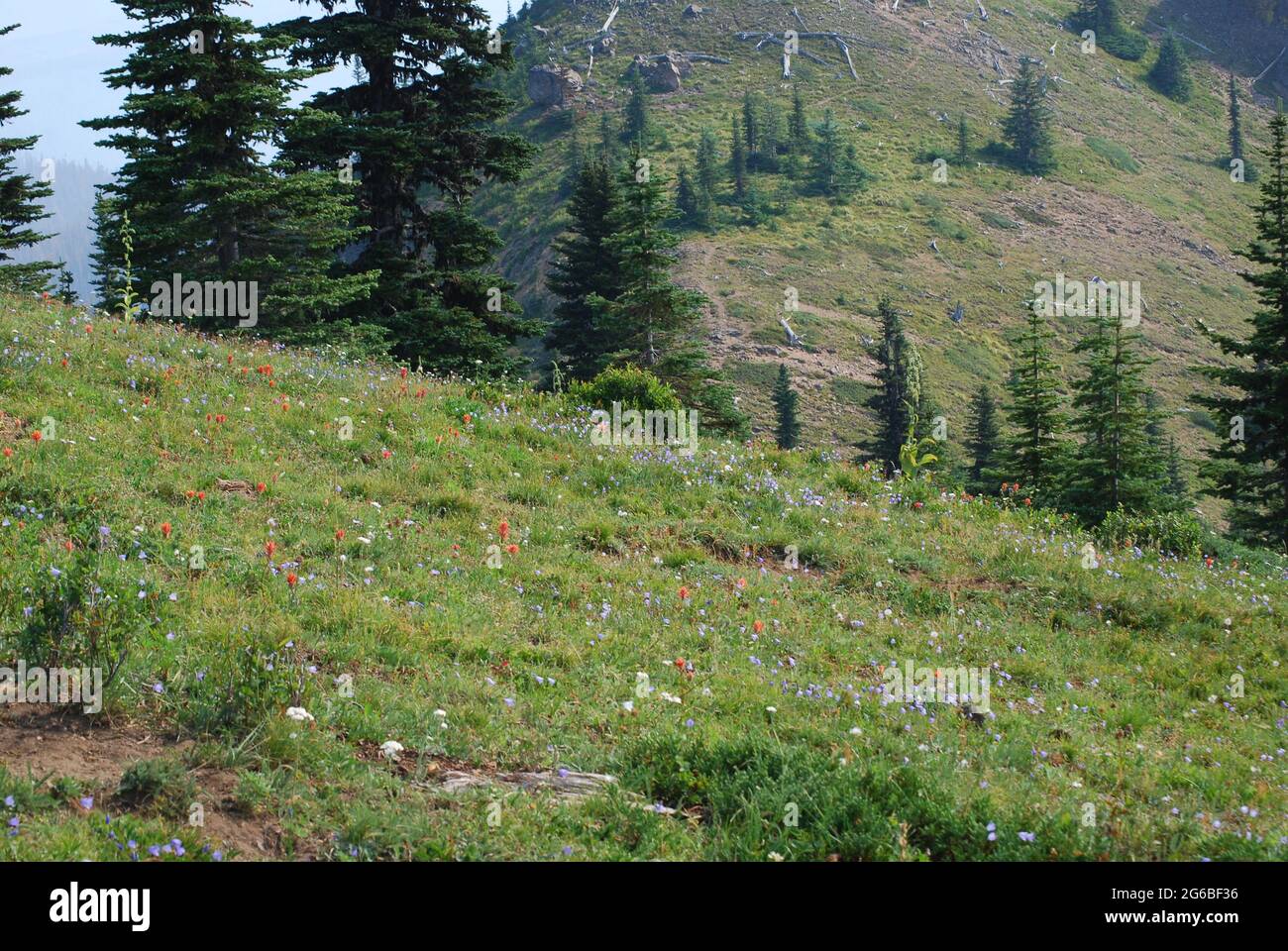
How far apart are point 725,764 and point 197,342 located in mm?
10414

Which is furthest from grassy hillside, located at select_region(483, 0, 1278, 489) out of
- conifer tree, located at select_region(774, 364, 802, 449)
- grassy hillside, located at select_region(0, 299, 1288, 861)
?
grassy hillside, located at select_region(0, 299, 1288, 861)

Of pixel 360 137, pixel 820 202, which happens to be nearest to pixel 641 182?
pixel 360 137

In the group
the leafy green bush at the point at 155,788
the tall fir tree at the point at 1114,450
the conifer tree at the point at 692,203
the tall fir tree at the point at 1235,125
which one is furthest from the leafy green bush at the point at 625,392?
the tall fir tree at the point at 1235,125

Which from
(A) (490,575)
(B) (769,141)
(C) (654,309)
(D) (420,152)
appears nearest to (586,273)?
(C) (654,309)

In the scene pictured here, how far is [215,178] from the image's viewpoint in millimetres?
18359

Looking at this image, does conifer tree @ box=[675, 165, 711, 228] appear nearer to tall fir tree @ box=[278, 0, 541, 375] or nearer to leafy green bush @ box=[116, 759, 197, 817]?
tall fir tree @ box=[278, 0, 541, 375]

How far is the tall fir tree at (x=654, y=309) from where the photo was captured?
2536cm

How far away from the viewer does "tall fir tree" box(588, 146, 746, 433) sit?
25.4 m

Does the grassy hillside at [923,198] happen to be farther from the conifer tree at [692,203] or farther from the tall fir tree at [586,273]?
the tall fir tree at [586,273]

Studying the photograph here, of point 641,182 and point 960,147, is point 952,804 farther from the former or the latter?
point 960,147

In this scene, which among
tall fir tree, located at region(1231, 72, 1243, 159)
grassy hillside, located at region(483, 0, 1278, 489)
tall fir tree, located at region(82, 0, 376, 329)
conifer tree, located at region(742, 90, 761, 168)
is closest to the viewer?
tall fir tree, located at region(82, 0, 376, 329)

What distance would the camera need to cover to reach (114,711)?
199 inches

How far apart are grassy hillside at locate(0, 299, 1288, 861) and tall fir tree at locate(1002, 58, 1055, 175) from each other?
106m

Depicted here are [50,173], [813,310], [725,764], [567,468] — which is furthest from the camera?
[813,310]
